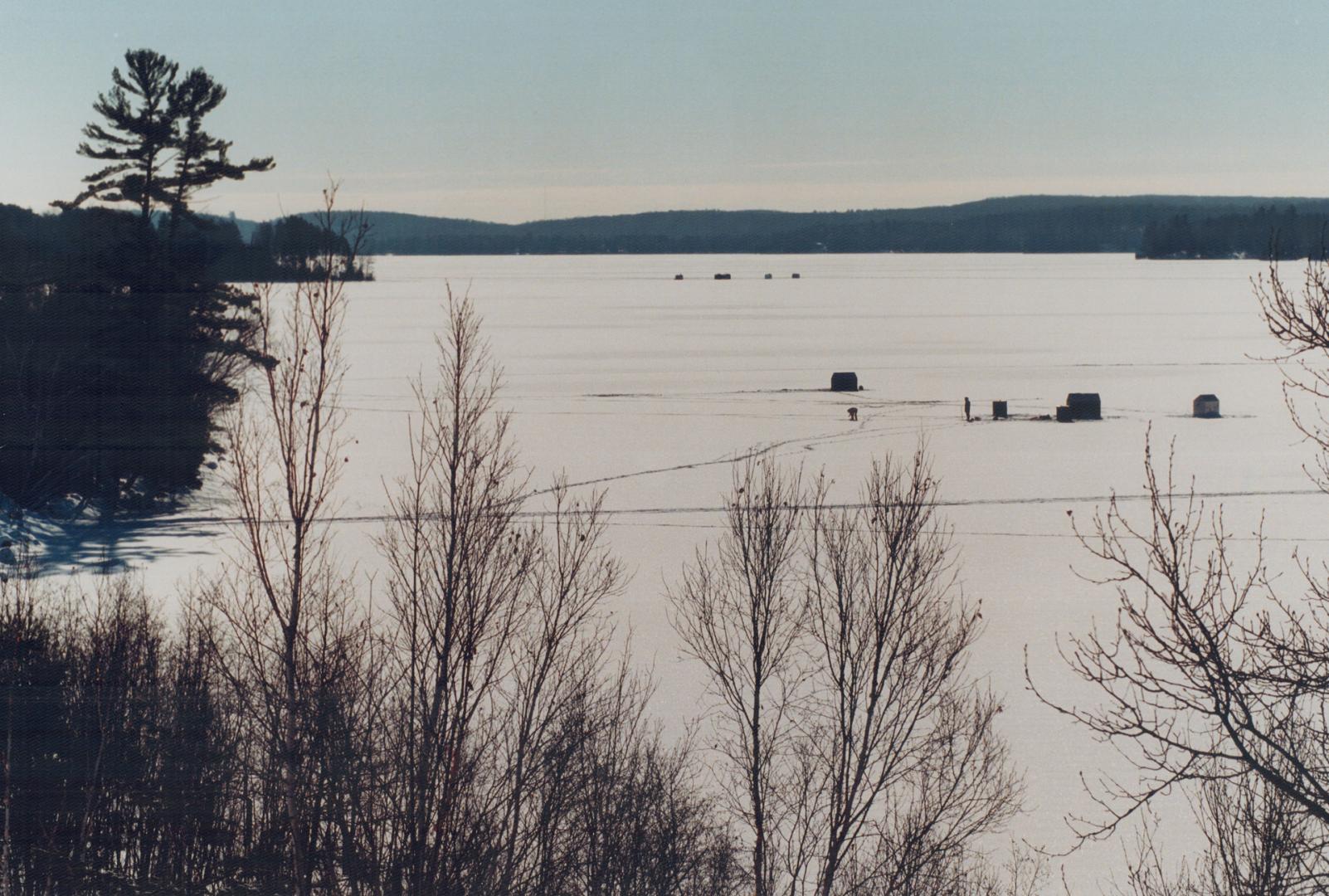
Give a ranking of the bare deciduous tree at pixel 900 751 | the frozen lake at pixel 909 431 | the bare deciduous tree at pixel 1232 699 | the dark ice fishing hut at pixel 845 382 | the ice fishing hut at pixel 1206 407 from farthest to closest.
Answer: the dark ice fishing hut at pixel 845 382 < the ice fishing hut at pixel 1206 407 < the frozen lake at pixel 909 431 < the bare deciduous tree at pixel 900 751 < the bare deciduous tree at pixel 1232 699

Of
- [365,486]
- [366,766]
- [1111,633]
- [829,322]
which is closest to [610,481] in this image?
[365,486]

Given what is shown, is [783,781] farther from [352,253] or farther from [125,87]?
[125,87]

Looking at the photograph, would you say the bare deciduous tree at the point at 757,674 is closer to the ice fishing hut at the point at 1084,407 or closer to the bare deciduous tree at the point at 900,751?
the bare deciduous tree at the point at 900,751

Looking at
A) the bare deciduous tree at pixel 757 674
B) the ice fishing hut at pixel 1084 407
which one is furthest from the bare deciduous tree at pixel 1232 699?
the ice fishing hut at pixel 1084 407

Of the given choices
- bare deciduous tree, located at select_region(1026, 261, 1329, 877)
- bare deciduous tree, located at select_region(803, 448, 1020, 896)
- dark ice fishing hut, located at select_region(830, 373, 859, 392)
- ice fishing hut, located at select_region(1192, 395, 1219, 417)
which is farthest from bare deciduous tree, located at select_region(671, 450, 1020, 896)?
dark ice fishing hut, located at select_region(830, 373, 859, 392)

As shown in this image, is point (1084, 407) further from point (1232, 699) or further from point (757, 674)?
point (1232, 699)
